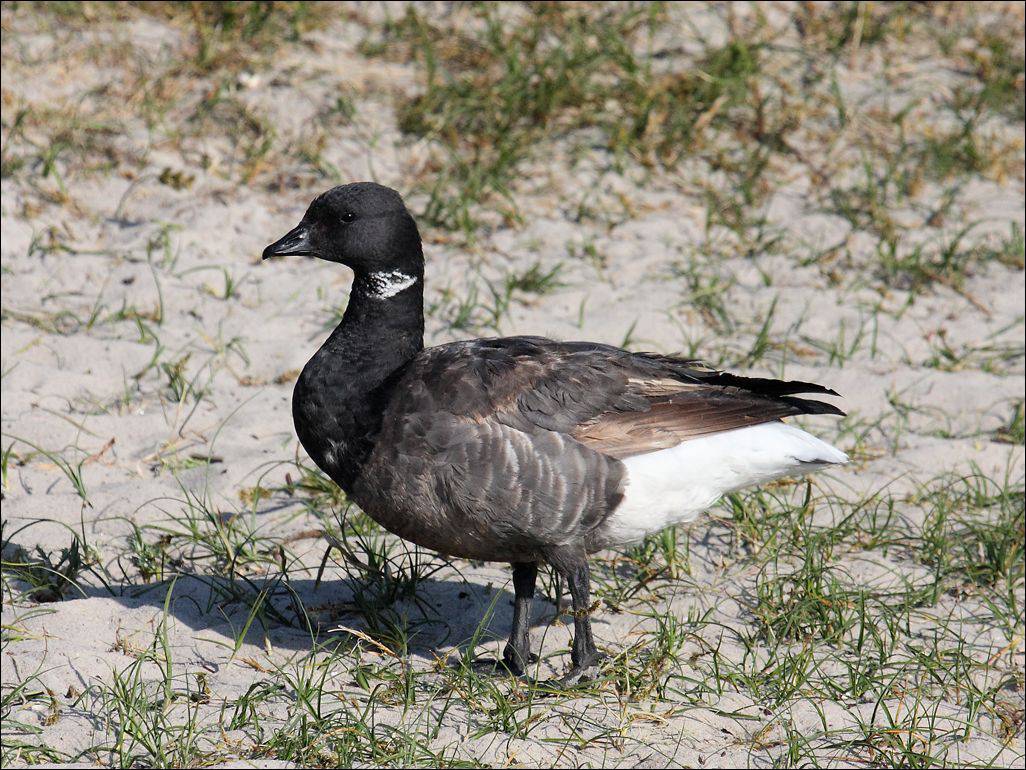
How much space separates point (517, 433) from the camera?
14.0 feet

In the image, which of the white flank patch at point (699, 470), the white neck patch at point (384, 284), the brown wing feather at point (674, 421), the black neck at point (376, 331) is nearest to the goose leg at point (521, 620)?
the white flank patch at point (699, 470)

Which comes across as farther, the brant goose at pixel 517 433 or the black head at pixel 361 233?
the black head at pixel 361 233

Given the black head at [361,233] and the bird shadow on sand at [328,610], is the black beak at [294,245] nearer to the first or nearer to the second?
the black head at [361,233]

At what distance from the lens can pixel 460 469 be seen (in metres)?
4.23

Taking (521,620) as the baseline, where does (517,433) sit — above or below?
above

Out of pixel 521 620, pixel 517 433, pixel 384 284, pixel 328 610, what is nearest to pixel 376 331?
pixel 384 284

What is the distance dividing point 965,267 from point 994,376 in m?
1.15

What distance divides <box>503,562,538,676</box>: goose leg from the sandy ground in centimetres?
14

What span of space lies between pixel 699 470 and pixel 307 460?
2089mm

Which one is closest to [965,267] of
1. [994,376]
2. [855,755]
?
[994,376]

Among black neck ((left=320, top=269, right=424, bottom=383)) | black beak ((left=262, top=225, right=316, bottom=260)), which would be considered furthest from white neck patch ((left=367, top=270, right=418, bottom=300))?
black beak ((left=262, top=225, right=316, bottom=260))

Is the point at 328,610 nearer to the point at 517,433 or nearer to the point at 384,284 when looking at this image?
the point at 517,433

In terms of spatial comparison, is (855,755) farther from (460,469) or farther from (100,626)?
(100,626)

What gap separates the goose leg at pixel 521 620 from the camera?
4.55 m
